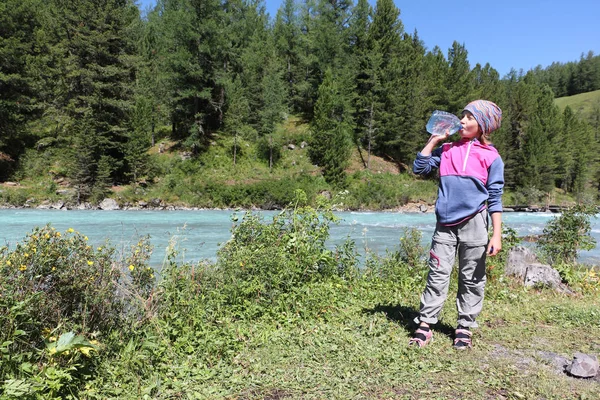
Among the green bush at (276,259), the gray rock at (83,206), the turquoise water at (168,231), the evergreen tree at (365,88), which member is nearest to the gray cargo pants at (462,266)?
the green bush at (276,259)

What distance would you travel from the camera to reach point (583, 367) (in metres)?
3.00

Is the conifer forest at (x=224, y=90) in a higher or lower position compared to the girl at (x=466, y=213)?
higher

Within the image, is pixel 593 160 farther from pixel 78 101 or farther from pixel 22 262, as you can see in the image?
pixel 22 262

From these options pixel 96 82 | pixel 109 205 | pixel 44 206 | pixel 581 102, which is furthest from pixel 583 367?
pixel 581 102

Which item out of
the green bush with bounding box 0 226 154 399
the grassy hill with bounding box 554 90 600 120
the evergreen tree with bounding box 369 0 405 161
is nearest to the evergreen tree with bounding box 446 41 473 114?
the evergreen tree with bounding box 369 0 405 161

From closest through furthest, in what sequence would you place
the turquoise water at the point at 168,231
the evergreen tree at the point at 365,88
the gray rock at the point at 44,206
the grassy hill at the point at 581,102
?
the turquoise water at the point at 168,231 < the gray rock at the point at 44,206 < the evergreen tree at the point at 365,88 < the grassy hill at the point at 581,102

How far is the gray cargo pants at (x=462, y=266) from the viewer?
3.53 meters

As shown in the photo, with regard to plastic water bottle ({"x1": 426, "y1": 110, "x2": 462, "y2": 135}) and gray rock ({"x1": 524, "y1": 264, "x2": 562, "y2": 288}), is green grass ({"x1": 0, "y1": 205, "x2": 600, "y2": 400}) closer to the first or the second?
gray rock ({"x1": 524, "y1": 264, "x2": 562, "y2": 288})

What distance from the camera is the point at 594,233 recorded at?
18.7 meters

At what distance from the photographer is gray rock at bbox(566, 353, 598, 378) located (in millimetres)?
2977

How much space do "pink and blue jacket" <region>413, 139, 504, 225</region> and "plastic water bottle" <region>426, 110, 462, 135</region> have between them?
0.20 m

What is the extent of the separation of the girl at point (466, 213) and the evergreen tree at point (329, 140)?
1131 inches

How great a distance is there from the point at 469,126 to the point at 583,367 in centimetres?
222

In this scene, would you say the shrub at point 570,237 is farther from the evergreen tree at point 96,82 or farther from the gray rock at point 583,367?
the evergreen tree at point 96,82
